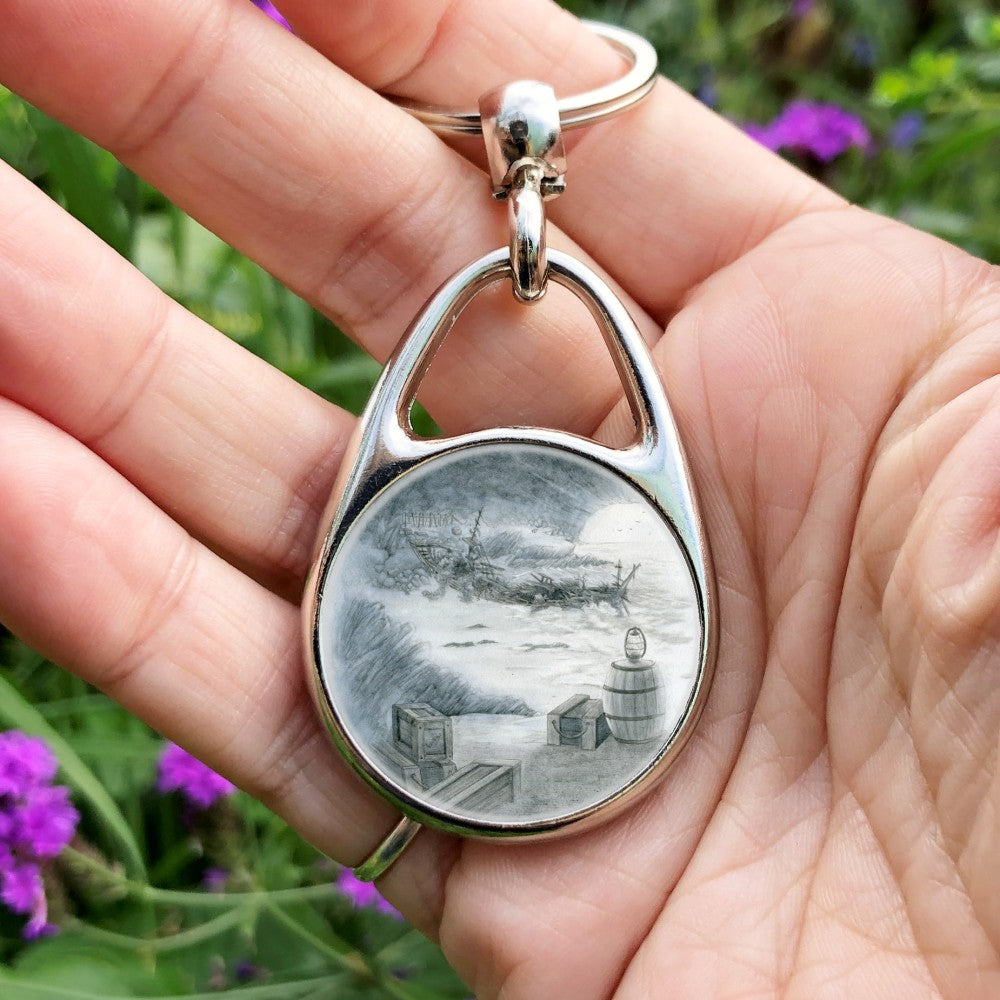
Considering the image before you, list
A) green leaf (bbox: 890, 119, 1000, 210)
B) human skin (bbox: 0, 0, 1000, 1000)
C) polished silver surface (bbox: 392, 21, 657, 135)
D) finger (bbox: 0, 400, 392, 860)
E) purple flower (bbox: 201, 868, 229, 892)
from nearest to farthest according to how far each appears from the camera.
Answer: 1. human skin (bbox: 0, 0, 1000, 1000)
2. finger (bbox: 0, 400, 392, 860)
3. polished silver surface (bbox: 392, 21, 657, 135)
4. purple flower (bbox: 201, 868, 229, 892)
5. green leaf (bbox: 890, 119, 1000, 210)

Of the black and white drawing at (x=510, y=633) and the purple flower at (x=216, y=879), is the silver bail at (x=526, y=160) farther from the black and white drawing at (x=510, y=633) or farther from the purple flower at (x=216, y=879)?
the purple flower at (x=216, y=879)

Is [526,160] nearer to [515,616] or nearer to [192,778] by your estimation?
[515,616]

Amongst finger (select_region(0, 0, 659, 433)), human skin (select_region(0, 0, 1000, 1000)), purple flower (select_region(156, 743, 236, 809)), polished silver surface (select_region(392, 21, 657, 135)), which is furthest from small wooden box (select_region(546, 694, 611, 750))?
polished silver surface (select_region(392, 21, 657, 135))

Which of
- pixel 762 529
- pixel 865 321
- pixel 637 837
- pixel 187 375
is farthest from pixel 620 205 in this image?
pixel 637 837

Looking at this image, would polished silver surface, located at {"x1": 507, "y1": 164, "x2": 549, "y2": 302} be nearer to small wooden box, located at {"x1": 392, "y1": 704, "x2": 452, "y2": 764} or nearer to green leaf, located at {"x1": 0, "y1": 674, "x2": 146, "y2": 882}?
small wooden box, located at {"x1": 392, "y1": 704, "x2": 452, "y2": 764}

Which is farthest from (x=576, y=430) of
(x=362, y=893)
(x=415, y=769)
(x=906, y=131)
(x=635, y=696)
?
(x=906, y=131)

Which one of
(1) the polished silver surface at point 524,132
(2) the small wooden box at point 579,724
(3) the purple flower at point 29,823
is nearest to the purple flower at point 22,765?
(3) the purple flower at point 29,823

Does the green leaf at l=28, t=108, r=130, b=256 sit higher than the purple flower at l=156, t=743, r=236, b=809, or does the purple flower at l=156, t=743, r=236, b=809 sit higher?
the green leaf at l=28, t=108, r=130, b=256
